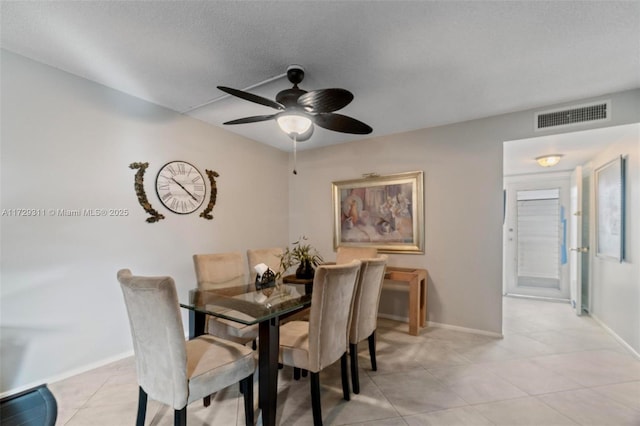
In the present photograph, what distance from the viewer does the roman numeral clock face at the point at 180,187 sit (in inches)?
120

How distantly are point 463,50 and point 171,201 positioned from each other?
308 cm

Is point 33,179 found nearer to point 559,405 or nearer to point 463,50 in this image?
point 463,50

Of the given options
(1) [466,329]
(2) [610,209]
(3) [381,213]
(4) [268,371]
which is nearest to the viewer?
(4) [268,371]

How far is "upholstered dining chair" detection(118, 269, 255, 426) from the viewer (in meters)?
1.38

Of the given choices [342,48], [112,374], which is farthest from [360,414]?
[342,48]

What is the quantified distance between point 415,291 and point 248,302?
2.04m

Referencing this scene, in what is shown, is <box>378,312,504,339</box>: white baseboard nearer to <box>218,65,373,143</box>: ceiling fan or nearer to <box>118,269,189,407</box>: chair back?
<box>218,65,373,143</box>: ceiling fan

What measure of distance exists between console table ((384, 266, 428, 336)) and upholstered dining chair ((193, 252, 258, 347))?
1.74m

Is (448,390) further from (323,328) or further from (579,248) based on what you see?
(579,248)

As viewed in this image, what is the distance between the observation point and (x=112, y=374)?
2404mm

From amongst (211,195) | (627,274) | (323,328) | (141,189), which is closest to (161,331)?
(323,328)

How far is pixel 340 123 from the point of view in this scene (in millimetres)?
2271

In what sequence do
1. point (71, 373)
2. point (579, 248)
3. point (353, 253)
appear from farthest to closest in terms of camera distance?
point (579, 248) → point (353, 253) → point (71, 373)

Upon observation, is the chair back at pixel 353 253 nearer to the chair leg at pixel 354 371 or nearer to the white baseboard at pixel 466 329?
the white baseboard at pixel 466 329
